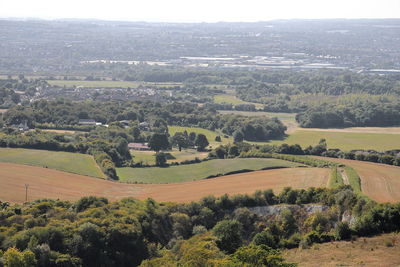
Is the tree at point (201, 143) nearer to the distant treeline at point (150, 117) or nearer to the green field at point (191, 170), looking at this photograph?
the distant treeline at point (150, 117)

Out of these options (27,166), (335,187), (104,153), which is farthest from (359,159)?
(27,166)

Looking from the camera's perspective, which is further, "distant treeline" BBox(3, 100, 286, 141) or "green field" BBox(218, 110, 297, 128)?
"green field" BBox(218, 110, 297, 128)

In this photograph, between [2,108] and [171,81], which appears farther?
[171,81]

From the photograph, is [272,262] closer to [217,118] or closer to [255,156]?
[255,156]

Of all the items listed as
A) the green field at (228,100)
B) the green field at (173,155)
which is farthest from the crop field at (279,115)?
the green field at (173,155)

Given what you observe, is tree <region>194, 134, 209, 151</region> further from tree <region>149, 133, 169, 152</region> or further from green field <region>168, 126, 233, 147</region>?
tree <region>149, 133, 169, 152</region>

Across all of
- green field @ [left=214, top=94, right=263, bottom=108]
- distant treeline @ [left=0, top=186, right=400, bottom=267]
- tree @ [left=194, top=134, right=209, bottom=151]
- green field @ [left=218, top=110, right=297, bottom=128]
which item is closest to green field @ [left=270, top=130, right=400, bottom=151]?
tree @ [left=194, top=134, right=209, bottom=151]
